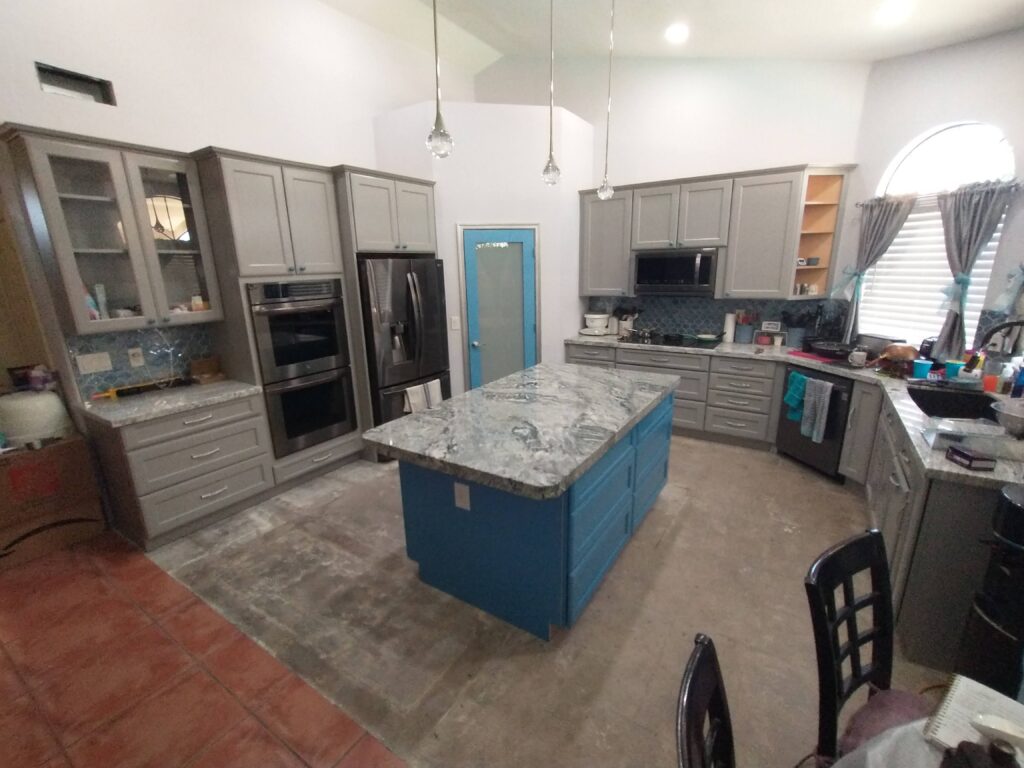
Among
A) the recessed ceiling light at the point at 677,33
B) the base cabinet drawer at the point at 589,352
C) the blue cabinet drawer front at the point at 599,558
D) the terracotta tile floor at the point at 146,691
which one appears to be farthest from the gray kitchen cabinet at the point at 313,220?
the recessed ceiling light at the point at 677,33

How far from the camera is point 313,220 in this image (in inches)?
127

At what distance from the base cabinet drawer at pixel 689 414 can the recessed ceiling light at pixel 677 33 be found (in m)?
2.95

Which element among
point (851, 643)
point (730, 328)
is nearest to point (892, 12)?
point (730, 328)

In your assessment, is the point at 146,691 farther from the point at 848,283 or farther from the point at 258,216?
the point at 848,283

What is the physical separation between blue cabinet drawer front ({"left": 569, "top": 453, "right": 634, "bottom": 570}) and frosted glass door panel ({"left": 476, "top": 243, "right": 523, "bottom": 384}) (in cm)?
239

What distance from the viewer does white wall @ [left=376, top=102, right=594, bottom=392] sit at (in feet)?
13.1

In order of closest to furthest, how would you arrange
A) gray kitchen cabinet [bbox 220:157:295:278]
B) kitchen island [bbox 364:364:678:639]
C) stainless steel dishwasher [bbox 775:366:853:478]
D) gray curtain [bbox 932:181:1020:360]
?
kitchen island [bbox 364:364:678:639] → gray kitchen cabinet [bbox 220:157:295:278] → gray curtain [bbox 932:181:1020:360] → stainless steel dishwasher [bbox 775:366:853:478]

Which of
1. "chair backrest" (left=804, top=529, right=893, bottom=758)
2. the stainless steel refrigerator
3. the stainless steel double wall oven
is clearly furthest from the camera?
the stainless steel refrigerator

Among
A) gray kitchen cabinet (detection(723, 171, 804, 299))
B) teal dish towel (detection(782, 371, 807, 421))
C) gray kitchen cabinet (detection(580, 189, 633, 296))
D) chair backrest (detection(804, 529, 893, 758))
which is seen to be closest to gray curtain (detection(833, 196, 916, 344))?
gray kitchen cabinet (detection(723, 171, 804, 299))

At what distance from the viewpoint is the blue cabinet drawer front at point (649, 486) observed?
8.52 ft

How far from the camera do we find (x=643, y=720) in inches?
63.9

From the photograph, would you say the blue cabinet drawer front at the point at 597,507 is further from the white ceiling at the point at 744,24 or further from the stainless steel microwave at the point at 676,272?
the white ceiling at the point at 744,24

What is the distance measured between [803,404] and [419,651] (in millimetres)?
3245

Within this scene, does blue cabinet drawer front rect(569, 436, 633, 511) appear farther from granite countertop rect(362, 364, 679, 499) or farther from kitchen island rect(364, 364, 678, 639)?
granite countertop rect(362, 364, 679, 499)
